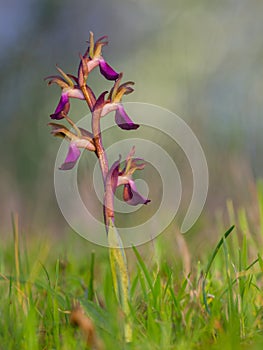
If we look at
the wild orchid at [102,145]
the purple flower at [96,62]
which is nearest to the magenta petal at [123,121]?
the wild orchid at [102,145]

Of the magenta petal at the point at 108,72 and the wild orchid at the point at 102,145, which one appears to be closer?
the wild orchid at the point at 102,145

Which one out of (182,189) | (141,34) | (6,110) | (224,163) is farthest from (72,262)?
(141,34)

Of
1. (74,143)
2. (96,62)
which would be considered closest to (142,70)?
(96,62)

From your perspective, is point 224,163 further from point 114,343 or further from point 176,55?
point 114,343

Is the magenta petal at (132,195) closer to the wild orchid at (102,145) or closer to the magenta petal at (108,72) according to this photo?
the wild orchid at (102,145)

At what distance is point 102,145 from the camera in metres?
1.68

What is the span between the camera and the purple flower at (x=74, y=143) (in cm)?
168

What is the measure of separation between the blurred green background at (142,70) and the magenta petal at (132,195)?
147 inches

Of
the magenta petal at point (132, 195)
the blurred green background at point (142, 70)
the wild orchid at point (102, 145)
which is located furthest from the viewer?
the blurred green background at point (142, 70)

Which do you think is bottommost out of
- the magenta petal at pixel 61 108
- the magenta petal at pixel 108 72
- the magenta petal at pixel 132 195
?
the magenta petal at pixel 132 195

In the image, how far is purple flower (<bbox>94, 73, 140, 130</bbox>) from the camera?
1.71 metres

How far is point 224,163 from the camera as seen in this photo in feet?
18.0

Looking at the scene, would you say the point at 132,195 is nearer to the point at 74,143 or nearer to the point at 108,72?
the point at 74,143

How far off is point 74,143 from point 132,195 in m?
0.22
